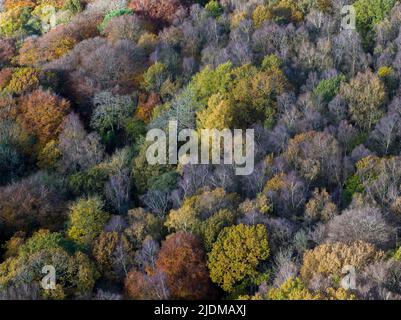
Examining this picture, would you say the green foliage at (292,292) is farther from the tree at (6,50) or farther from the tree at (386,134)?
the tree at (6,50)

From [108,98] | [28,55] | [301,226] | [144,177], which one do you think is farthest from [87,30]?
[301,226]

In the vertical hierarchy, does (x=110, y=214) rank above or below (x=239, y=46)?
below

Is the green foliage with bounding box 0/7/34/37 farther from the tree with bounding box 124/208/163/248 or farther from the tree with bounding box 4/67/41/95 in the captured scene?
the tree with bounding box 124/208/163/248

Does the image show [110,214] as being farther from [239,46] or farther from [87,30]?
[87,30]

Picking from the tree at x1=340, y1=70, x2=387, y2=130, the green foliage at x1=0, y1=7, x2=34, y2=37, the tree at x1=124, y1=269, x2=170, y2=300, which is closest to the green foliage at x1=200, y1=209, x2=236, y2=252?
the tree at x1=124, y1=269, x2=170, y2=300

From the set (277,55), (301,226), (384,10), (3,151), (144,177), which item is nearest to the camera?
(301,226)

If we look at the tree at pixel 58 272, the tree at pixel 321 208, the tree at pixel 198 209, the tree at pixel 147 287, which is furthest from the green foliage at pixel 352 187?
the tree at pixel 58 272

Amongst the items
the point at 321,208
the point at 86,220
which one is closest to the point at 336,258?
the point at 321,208

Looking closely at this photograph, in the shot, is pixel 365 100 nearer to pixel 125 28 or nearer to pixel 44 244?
pixel 44 244
